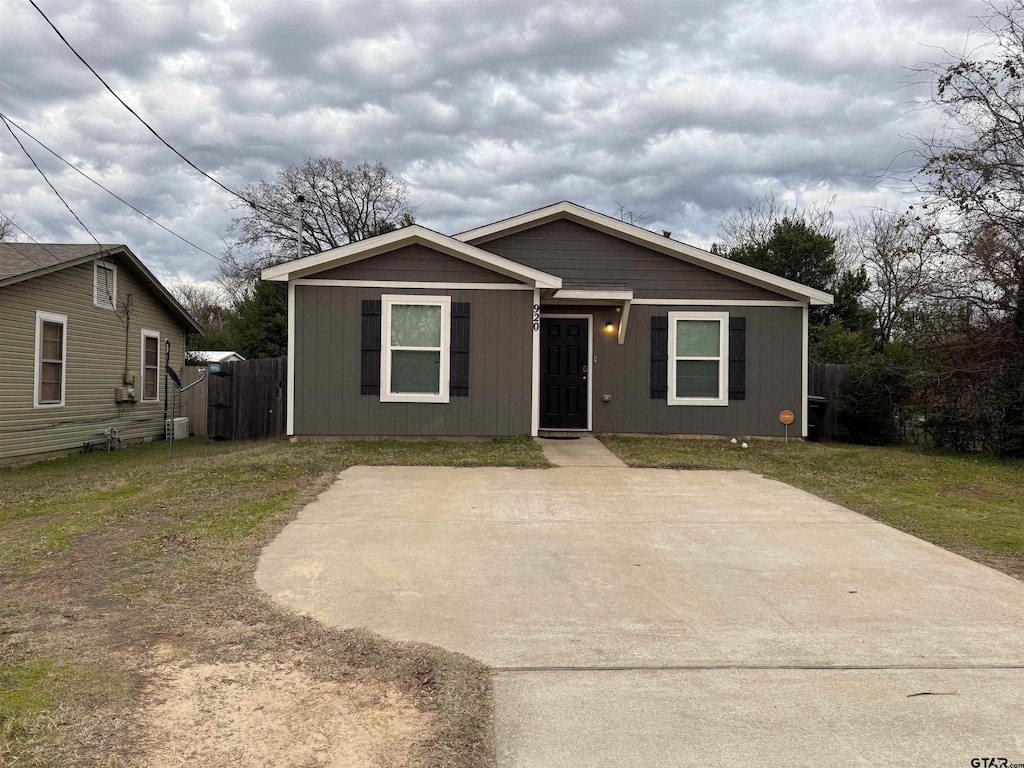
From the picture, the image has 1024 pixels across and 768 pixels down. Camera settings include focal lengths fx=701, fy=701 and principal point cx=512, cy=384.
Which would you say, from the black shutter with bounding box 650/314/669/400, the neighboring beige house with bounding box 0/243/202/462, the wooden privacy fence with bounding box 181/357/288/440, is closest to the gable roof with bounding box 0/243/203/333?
the neighboring beige house with bounding box 0/243/202/462

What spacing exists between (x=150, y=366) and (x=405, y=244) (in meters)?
8.14

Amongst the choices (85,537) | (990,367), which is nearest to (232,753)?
(85,537)

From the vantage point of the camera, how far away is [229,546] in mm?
4941

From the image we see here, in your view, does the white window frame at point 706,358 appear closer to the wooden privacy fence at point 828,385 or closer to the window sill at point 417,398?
the wooden privacy fence at point 828,385

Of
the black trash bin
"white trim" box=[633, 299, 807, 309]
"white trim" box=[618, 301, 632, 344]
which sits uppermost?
"white trim" box=[633, 299, 807, 309]

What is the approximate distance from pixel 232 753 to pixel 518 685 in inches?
43.9

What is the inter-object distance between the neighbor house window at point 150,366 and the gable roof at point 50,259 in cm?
109

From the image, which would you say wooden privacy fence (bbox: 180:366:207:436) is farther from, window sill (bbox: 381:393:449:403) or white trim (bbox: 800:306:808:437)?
white trim (bbox: 800:306:808:437)

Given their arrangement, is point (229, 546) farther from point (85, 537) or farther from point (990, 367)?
point (990, 367)

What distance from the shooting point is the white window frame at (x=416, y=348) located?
1077 cm

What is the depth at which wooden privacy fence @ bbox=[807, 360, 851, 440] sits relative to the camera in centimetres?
1366

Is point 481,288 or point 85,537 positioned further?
point 481,288

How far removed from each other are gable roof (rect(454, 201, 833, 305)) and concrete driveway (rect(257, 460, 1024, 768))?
612cm

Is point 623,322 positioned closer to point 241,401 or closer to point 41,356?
point 241,401
